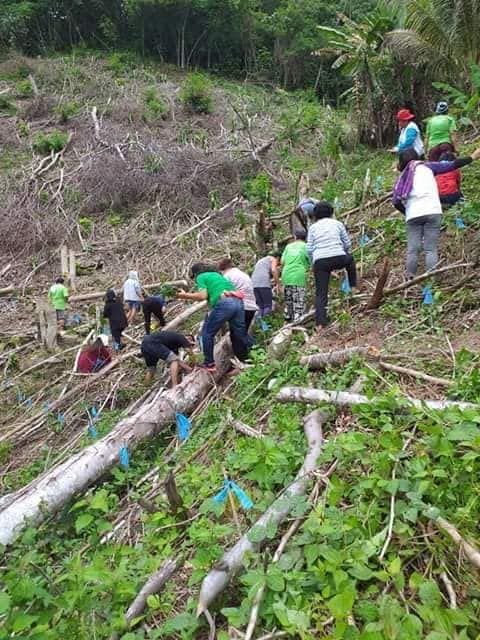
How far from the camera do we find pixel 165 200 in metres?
13.8

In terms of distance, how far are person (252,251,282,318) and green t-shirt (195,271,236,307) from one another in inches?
44.7

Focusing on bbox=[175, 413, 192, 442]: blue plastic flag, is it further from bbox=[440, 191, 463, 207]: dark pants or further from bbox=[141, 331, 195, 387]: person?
bbox=[440, 191, 463, 207]: dark pants

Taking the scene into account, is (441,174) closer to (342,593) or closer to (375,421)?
(375,421)

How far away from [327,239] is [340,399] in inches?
85.4

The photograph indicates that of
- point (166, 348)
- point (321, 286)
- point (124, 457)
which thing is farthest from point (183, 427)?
point (321, 286)

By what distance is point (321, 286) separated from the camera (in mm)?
Result: 5363

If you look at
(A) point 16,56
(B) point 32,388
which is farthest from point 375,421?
(A) point 16,56

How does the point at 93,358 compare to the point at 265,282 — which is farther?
the point at 93,358

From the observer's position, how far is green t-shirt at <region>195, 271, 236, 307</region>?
5.47m

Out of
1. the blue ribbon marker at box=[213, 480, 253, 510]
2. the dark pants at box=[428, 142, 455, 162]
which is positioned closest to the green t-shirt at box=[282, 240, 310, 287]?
the dark pants at box=[428, 142, 455, 162]

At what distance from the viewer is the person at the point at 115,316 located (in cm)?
808

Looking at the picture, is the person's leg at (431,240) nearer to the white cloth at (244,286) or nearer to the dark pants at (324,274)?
the dark pants at (324,274)

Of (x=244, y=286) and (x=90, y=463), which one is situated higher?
(x=244, y=286)

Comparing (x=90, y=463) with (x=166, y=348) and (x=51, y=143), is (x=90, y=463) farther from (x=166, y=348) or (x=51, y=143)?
(x=51, y=143)
